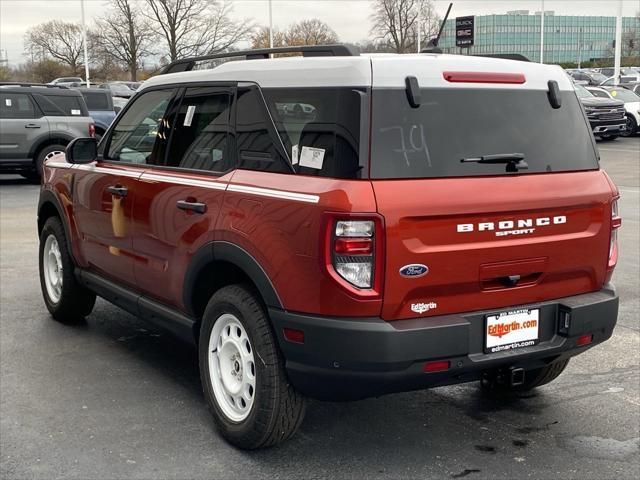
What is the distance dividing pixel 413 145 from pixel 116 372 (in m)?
2.63

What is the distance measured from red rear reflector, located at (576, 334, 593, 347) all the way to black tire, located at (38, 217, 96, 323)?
12.0ft

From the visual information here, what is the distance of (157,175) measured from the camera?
445cm

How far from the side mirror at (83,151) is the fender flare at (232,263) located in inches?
65.8

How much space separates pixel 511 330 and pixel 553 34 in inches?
4219

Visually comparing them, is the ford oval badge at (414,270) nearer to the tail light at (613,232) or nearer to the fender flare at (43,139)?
the tail light at (613,232)

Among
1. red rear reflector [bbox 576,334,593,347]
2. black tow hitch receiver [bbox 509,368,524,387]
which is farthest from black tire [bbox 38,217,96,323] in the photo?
red rear reflector [bbox 576,334,593,347]

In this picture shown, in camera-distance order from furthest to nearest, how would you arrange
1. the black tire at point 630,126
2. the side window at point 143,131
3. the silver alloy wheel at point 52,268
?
the black tire at point 630,126, the silver alloy wheel at point 52,268, the side window at point 143,131

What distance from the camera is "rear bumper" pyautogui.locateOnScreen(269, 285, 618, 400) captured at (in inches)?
126

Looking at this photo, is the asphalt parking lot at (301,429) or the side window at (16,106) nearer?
the asphalt parking lot at (301,429)

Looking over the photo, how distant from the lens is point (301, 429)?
4059 mm

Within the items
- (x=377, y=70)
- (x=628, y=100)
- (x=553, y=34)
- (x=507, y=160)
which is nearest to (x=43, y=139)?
(x=377, y=70)

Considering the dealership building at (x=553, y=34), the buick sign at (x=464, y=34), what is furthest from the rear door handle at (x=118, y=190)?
the dealership building at (x=553, y=34)

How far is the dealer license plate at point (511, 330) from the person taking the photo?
343cm

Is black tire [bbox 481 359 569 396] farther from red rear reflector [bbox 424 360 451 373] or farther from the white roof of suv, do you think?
the white roof of suv
